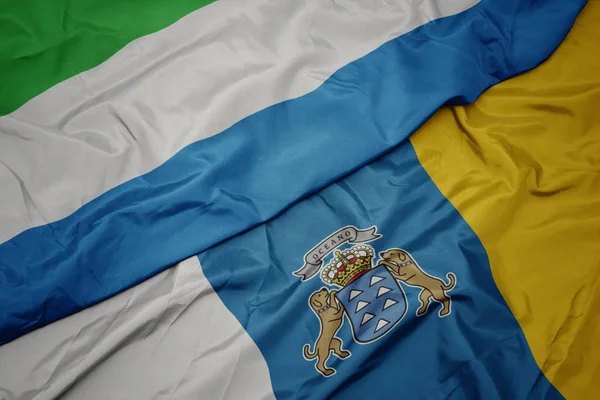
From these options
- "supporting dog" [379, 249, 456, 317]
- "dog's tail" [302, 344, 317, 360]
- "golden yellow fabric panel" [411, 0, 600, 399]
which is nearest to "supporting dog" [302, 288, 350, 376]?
"dog's tail" [302, 344, 317, 360]

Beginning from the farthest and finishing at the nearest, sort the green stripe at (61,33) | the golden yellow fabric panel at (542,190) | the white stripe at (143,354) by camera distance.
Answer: the green stripe at (61,33) → the golden yellow fabric panel at (542,190) → the white stripe at (143,354)

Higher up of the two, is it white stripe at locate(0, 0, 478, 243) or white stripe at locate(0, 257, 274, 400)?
white stripe at locate(0, 0, 478, 243)

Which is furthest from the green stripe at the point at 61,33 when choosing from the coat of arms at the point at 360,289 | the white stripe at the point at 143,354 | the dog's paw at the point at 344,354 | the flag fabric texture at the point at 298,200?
the dog's paw at the point at 344,354

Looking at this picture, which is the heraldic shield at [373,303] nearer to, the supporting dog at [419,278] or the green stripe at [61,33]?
the supporting dog at [419,278]

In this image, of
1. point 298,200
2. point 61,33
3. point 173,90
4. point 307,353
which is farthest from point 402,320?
point 61,33

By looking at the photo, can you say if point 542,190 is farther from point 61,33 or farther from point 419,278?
point 61,33

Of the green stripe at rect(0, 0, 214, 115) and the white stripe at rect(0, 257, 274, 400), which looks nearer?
the white stripe at rect(0, 257, 274, 400)

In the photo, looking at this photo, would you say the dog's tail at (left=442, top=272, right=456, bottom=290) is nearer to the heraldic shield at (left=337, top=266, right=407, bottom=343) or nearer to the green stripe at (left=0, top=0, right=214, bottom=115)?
the heraldic shield at (left=337, top=266, right=407, bottom=343)
